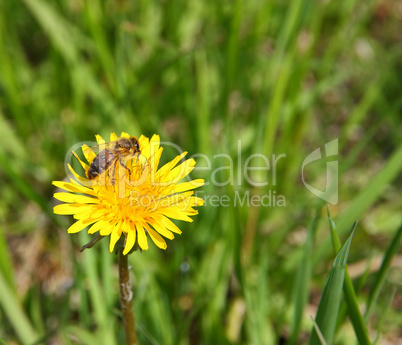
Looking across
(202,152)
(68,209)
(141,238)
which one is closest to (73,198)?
(68,209)

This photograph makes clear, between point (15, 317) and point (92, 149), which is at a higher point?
point (92, 149)

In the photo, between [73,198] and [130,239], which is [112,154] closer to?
[73,198]

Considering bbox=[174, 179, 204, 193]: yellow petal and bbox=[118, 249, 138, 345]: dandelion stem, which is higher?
bbox=[174, 179, 204, 193]: yellow petal

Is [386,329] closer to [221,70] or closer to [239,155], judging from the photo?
[239,155]

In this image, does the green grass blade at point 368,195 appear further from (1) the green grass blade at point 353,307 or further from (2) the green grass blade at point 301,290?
(1) the green grass blade at point 353,307

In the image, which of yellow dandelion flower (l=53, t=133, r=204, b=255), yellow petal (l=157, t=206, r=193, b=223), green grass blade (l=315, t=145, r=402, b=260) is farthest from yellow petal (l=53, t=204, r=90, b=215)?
green grass blade (l=315, t=145, r=402, b=260)

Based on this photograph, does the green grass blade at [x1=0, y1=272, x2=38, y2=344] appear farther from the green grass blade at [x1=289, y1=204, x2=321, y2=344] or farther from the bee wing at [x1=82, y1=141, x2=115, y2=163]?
the green grass blade at [x1=289, y1=204, x2=321, y2=344]

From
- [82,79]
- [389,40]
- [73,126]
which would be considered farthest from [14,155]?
[389,40]

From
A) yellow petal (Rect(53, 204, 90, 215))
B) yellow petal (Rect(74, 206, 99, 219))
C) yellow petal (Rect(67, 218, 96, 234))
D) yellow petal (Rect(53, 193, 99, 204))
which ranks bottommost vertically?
yellow petal (Rect(67, 218, 96, 234))
